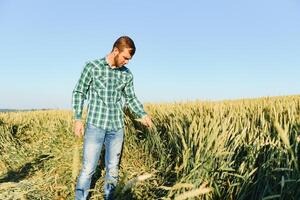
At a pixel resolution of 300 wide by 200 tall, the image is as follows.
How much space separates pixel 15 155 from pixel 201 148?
16.7ft

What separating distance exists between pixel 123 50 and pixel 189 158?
123 centimetres

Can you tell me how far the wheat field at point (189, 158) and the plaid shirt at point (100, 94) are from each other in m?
0.38

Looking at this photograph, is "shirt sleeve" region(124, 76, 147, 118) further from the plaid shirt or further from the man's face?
the man's face

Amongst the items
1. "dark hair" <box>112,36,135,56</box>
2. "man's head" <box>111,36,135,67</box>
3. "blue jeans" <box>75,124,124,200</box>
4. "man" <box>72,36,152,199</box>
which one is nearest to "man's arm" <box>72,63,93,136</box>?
"man" <box>72,36,152,199</box>

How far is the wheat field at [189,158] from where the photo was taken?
271 centimetres

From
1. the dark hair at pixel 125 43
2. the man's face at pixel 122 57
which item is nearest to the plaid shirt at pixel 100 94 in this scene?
the man's face at pixel 122 57

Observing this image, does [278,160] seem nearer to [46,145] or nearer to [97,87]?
[97,87]

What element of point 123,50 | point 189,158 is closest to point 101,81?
point 123,50

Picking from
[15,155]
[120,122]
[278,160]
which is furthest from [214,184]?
[15,155]

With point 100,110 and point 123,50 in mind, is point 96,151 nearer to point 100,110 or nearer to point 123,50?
point 100,110

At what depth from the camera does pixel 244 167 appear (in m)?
3.26

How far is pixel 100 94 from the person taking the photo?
429 centimetres

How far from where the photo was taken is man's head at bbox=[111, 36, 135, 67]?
13.1 ft

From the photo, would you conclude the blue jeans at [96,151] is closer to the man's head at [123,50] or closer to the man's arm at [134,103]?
the man's arm at [134,103]
